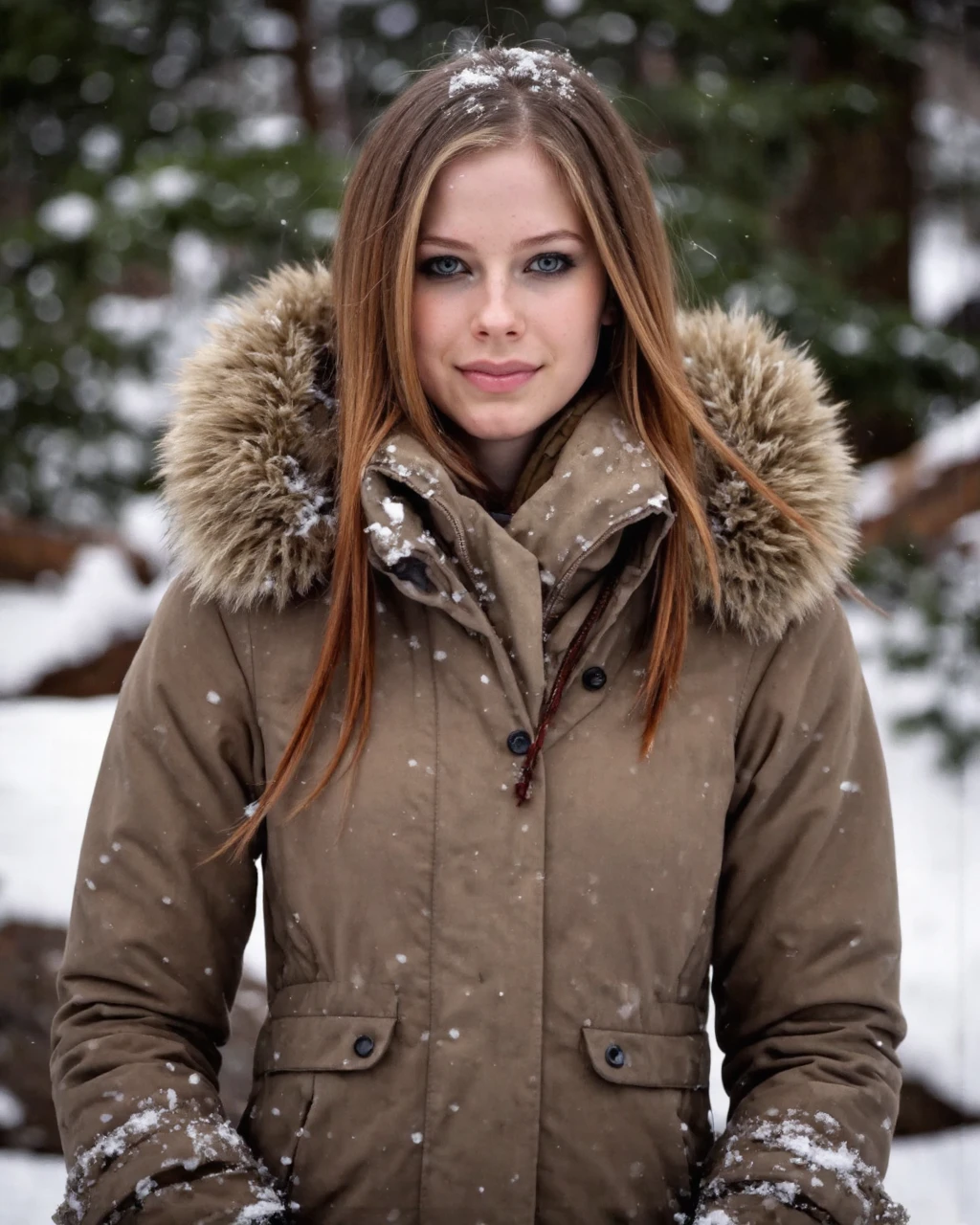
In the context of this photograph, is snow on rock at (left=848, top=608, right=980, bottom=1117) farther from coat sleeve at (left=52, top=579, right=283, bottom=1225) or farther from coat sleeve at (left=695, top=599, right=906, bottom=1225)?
coat sleeve at (left=52, top=579, right=283, bottom=1225)

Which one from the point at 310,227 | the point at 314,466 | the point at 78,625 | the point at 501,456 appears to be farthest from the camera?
the point at 78,625

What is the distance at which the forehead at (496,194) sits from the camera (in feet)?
6.33

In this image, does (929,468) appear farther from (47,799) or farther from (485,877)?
(485,877)

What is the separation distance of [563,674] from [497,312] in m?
0.59

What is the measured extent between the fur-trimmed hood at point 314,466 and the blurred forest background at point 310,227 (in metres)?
2.83

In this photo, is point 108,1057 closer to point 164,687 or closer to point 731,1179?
point 164,687

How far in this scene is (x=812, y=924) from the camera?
1.91 meters

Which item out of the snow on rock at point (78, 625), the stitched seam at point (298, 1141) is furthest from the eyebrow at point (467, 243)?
the snow on rock at point (78, 625)

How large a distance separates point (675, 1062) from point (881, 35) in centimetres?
523

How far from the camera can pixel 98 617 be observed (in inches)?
224

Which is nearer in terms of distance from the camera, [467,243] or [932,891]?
[467,243]

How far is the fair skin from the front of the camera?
1.93m

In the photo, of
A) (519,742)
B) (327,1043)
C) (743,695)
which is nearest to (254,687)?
(519,742)

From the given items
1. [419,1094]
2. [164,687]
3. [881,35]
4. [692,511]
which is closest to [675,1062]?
[419,1094]
